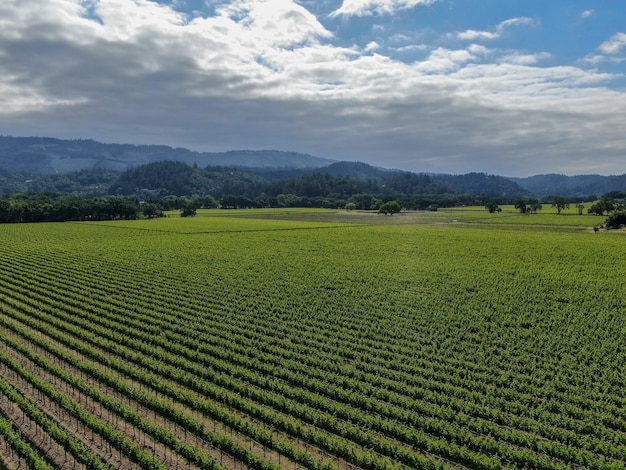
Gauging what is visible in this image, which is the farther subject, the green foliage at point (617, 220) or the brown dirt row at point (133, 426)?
the green foliage at point (617, 220)

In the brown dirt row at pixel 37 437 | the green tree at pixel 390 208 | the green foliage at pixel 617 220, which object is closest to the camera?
the brown dirt row at pixel 37 437

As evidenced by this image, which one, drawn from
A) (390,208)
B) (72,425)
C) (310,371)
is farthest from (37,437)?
(390,208)

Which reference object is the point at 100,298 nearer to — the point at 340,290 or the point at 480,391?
the point at 340,290

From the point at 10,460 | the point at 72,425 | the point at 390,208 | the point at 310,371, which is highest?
the point at 390,208

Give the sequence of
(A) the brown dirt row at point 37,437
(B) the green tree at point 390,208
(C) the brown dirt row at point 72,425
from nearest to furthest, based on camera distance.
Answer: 1. (A) the brown dirt row at point 37,437
2. (C) the brown dirt row at point 72,425
3. (B) the green tree at point 390,208

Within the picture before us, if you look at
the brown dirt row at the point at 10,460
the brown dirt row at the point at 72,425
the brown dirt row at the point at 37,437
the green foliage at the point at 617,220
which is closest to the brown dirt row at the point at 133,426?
the brown dirt row at the point at 72,425

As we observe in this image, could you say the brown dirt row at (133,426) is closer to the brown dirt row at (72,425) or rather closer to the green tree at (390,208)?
the brown dirt row at (72,425)

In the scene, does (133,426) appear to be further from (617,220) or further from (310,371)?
(617,220)

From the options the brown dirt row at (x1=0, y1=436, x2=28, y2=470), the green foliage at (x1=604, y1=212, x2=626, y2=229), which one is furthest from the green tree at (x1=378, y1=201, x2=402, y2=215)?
the brown dirt row at (x1=0, y1=436, x2=28, y2=470)
